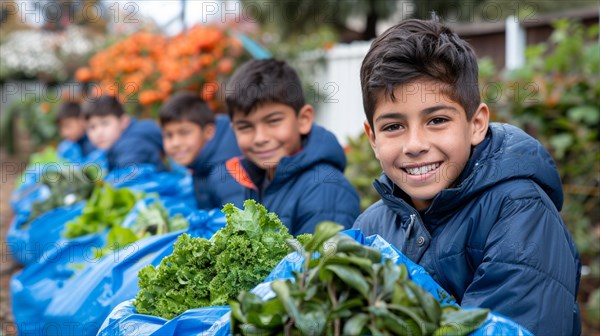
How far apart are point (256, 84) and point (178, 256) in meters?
1.36

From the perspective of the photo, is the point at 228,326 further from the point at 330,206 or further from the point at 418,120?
the point at 330,206

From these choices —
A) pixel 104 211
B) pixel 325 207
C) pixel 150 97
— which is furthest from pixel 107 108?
pixel 325 207

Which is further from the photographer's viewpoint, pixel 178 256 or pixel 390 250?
pixel 178 256

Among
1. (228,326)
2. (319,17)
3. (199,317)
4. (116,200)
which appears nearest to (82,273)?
(116,200)

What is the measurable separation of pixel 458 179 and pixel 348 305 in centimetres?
76

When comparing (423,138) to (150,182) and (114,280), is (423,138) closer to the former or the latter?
(114,280)

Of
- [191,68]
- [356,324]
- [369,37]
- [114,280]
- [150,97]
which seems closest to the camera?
[356,324]

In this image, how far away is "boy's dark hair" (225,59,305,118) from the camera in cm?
319

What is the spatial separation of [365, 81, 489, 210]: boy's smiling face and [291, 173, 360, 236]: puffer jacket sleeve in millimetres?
936

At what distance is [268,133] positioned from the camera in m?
3.21

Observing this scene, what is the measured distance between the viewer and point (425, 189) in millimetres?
1995

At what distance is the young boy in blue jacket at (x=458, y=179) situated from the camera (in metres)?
1.72

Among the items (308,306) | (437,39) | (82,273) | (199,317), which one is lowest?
Answer: (82,273)

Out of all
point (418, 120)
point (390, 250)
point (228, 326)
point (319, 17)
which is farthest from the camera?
point (319, 17)
